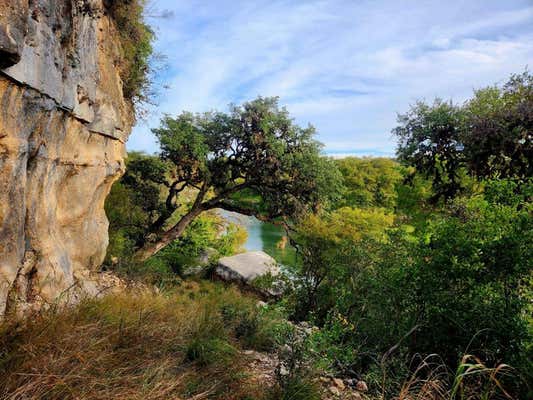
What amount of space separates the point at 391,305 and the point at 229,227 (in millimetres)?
18227

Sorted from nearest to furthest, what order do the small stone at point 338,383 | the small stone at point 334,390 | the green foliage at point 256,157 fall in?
the small stone at point 334,390 < the small stone at point 338,383 < the green foliage at point 256,157

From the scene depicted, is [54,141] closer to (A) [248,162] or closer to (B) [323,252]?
(B) [323,252]

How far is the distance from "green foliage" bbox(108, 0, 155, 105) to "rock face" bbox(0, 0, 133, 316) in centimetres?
45

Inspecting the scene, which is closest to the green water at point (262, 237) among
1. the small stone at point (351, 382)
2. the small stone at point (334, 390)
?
the small stone at point (351, 382)

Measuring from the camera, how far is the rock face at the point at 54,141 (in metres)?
4.02

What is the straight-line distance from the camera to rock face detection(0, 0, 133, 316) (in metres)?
4.02

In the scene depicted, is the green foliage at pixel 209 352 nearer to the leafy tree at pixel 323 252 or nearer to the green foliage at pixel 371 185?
the leafy tree at pixel 323 252

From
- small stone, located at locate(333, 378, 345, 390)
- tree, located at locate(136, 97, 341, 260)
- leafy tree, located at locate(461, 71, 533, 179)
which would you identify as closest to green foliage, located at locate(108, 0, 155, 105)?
tree, located at locate(136, 97, 341, 260)

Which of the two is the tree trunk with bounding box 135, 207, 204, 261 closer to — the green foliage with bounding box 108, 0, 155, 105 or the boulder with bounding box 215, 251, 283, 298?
the boulder with bounding box 215, 251, 283, 298

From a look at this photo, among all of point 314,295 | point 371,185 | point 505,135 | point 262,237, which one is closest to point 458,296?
point 314,295

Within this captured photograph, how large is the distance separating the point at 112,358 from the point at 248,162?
36.1 ft

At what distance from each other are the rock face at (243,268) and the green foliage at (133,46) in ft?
25.4

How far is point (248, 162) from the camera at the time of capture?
13.8 m

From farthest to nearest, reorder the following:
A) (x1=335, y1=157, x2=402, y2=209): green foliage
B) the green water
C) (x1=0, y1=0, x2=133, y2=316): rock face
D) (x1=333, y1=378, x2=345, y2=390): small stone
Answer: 1. (x1=335, y1=157, x2=402, y2=209): green foliage
2. the green water
3. (x1=333, y1=378, x2=345, y2=390): small stone
4. (x1=0, y1=0, x2=133, y2=316): rock face
